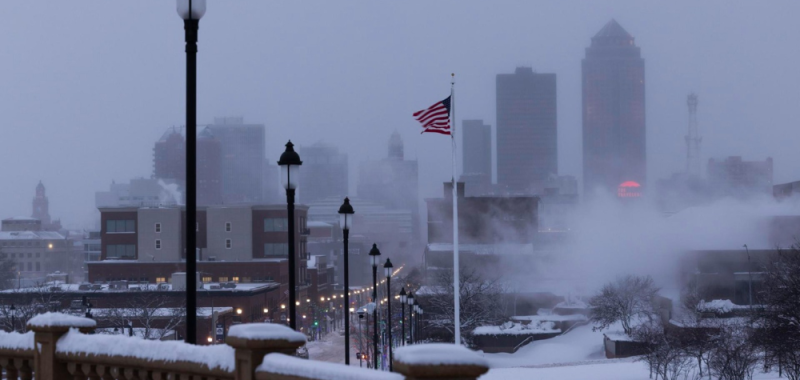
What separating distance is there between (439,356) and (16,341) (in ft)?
22.6

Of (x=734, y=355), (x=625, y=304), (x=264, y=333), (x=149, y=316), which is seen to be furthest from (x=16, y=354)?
(x=625, y=304)

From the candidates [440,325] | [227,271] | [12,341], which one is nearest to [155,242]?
[227,271]

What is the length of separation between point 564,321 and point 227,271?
126 ft

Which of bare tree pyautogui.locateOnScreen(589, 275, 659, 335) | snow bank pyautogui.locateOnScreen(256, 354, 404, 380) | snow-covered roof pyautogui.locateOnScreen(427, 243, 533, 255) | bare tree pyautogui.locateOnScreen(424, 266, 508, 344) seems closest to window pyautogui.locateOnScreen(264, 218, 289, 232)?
snow-covered roof pyautogui.locateOnScreen(427, 243, 533, 255)

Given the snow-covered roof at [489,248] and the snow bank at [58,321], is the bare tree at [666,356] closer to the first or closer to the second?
the snow bank at [58,321]

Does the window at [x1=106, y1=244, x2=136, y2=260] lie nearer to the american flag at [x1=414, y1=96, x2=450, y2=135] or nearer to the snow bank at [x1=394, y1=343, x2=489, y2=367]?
the american flag at [x1=414, y1=96, x2=450, y2=135]

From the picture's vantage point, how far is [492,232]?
136 metres

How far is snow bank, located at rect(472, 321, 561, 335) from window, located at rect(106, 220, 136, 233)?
49.4 m

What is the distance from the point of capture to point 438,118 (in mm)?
38375

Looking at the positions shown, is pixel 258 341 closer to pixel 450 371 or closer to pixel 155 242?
pixel 450 371

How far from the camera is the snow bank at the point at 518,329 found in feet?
281

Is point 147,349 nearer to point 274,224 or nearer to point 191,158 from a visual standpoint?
point 191,158

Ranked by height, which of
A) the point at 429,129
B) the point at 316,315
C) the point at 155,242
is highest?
the point at 429,129

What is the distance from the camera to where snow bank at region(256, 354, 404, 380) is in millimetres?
6699
